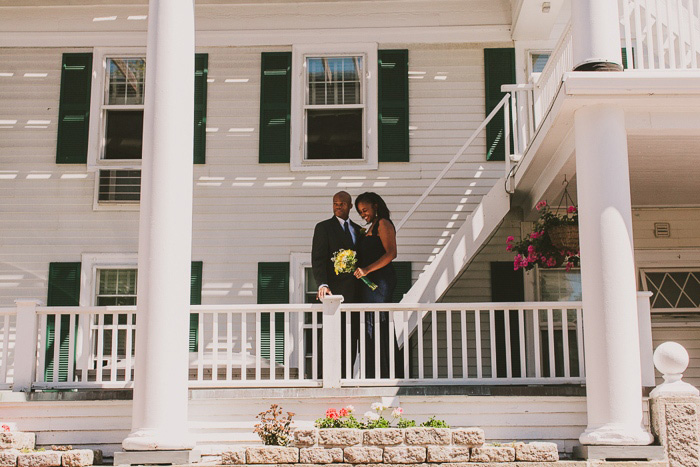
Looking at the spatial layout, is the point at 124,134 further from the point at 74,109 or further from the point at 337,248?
the point at 337,248

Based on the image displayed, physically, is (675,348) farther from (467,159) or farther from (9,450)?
(9,450)

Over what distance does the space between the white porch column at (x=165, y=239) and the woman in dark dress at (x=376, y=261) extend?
1.91m

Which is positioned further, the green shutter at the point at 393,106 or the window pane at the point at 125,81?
the window pane at the point at 125,81

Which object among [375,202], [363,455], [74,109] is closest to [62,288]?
[74,109]

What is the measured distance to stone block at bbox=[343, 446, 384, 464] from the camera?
7062mm

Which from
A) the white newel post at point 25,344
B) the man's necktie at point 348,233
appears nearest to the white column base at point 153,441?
the white newel post at point 25,344

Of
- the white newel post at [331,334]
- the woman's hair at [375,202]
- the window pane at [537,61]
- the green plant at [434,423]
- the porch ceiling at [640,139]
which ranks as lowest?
the green plant at [434,423]

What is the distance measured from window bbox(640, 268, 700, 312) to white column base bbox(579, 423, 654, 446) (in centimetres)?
404

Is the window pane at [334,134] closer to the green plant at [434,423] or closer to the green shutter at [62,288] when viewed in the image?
the green shutter at [62,288]

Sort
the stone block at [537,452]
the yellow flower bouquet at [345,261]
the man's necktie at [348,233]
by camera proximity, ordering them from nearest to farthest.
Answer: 1. the stone block at [537,452]
2. the yellow flower bouquet at [345,261]
3. the man's necktie at [348,233]

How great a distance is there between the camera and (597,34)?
7.21m

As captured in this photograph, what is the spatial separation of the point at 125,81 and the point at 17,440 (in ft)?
18.2

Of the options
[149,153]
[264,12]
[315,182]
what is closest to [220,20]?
[264,12]

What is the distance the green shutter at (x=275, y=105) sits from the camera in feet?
36.4
